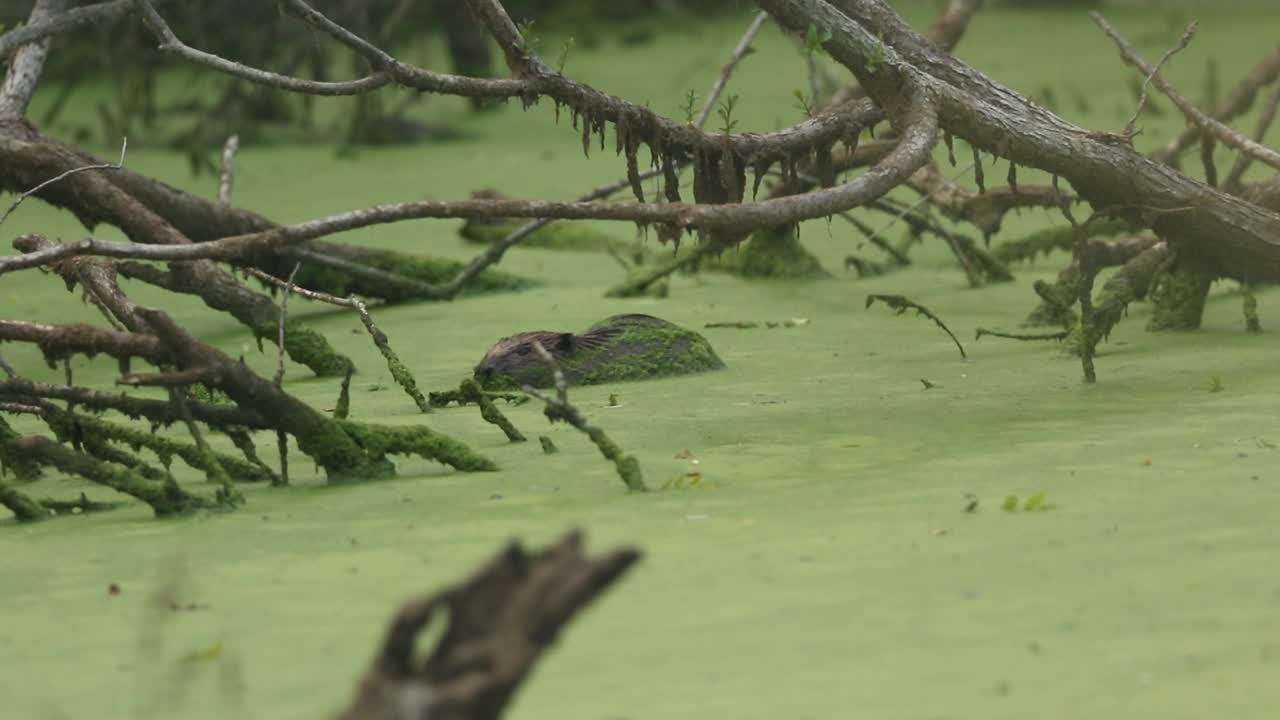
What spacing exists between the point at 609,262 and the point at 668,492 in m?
3.99

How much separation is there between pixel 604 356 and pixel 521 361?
0.67ft

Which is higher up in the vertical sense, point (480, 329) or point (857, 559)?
point (857, 559)

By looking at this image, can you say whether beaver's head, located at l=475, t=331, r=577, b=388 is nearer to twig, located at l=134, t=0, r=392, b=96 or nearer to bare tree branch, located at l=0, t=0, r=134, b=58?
twig, located at l=134, t=0, r=392, b=96

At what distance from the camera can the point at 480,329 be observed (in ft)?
19.7

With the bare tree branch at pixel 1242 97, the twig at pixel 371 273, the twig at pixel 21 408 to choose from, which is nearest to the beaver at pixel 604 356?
the twig at pixel 371 273

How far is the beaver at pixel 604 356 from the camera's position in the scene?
5031 mm

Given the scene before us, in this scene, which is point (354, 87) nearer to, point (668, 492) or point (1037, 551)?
point (668, 492)

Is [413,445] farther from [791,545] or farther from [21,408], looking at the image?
[791,545]

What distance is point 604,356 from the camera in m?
5.09

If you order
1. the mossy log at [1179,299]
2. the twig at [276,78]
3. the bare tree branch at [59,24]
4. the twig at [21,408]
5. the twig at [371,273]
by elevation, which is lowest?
the twig at [371,273]

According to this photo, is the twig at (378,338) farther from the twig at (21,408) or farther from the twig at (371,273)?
the twig at (371,273)

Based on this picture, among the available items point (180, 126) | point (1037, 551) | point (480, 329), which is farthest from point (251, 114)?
point (1037, 551)

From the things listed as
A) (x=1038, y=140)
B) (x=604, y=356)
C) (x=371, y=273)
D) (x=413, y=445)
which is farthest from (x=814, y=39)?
(x=371, y=273)

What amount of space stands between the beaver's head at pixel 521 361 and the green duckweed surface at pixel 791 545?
163 millimetres
